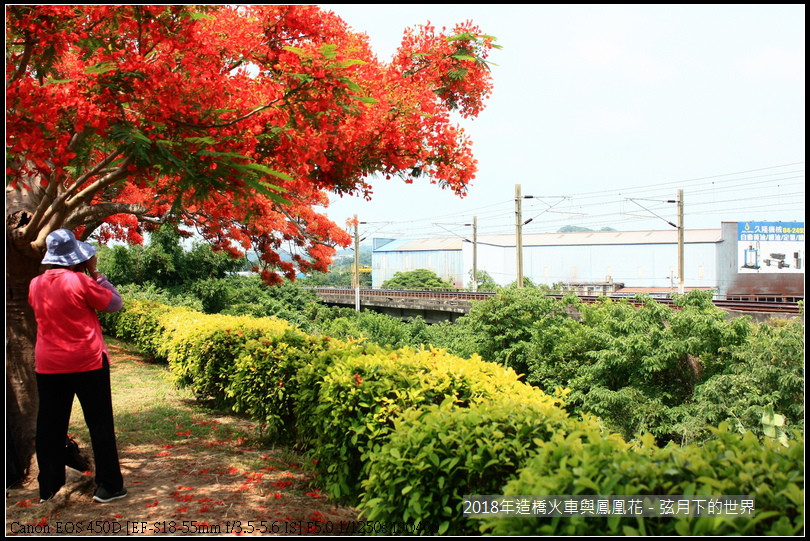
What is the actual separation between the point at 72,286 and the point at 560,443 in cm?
295

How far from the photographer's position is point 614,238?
1812 inches

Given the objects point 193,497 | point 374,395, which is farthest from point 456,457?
point 193,497

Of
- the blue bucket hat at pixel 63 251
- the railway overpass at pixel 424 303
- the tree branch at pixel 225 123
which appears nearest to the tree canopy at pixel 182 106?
the tree branch at pixel 225 123

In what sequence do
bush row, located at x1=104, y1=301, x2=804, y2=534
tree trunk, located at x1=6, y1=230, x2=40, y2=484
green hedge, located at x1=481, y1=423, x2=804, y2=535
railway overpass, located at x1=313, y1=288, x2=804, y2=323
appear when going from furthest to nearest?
railway overpass, located at x1=313, y1=288, x2=804, y2=323
tree trunk, located at x1=6, y1=230, x2=40, y2=484
bush row, located at x1=104, y1=301, x2=804, y2=534
green hedge, located at x1=481, y1=423, x2=804, y2=535

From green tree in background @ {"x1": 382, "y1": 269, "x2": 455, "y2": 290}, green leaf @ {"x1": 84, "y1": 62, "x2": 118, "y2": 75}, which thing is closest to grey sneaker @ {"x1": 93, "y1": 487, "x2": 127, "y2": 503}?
green leaf @ {"x1": 84, "y1": 62, "x2": 118, "y2": 75}

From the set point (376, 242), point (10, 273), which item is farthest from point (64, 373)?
point (376, 242)

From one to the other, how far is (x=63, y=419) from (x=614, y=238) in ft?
154

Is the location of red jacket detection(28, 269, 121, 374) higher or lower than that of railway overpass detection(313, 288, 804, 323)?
higher

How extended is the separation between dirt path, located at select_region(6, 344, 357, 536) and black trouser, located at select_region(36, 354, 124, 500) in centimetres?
16

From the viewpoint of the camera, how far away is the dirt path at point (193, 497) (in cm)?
332

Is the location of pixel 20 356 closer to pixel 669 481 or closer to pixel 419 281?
pixel 669 481

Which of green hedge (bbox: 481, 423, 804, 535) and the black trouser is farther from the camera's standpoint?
the black trouser

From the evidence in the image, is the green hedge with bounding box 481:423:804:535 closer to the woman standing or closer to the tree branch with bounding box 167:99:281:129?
the woman standing

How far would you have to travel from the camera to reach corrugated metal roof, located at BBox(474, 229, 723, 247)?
41812mm
